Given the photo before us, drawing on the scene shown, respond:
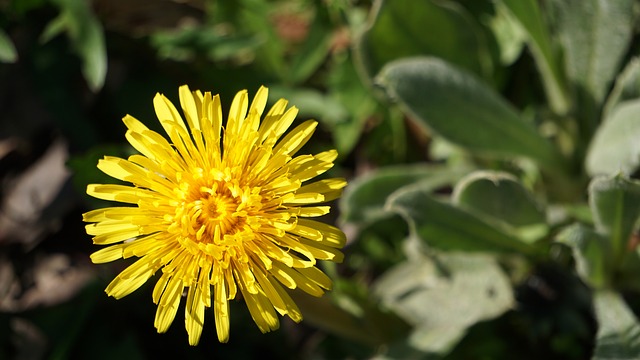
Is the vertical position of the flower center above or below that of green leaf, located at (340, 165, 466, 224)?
above

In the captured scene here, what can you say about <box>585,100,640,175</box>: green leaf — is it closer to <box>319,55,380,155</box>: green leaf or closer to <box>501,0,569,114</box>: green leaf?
<box>501,0,569,114</box>: green leaf

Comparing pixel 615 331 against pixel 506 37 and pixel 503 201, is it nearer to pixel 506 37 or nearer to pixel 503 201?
pixel 503 201

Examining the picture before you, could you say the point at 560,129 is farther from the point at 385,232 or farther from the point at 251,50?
the point at 251,50

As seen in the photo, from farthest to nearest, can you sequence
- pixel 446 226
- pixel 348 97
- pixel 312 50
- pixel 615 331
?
pixel 312 50, pixel 348 97, pixel 446 226, pixel 615 331

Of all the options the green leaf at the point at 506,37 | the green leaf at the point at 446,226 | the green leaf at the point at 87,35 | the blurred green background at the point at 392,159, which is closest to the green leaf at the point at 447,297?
the blurred green background at the point at 392,159

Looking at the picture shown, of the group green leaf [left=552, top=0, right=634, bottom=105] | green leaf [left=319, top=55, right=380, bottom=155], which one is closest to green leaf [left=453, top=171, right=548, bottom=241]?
green leaf [left=552, top=0, right=634, bottom=105]

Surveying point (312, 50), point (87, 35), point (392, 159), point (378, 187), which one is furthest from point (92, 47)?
point (392, 159)

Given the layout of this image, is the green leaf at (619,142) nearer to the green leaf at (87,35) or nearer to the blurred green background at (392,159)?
the blurred green background at (392,159)
